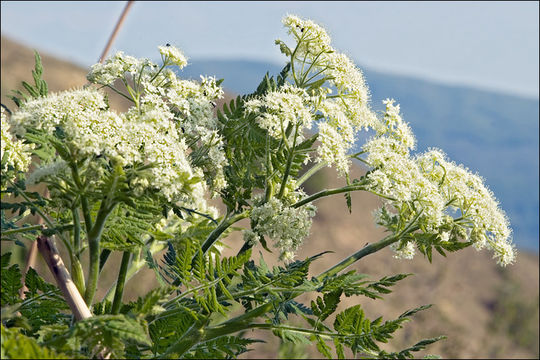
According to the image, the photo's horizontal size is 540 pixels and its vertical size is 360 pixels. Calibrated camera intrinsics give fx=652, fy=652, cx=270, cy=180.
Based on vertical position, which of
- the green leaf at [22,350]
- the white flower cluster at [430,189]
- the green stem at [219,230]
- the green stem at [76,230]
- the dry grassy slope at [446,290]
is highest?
the dry grassy slope at [446,290]

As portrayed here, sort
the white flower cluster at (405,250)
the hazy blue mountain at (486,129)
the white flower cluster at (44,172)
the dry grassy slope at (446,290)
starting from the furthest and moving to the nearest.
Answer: the hazy blue mountain at (486,129) < the dry grassy slope at (446,290) < the white flower cluster at (405,250) < the white flower cluster at (44,172)

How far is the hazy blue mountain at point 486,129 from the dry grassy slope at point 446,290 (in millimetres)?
52124

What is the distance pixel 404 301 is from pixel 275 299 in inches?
786

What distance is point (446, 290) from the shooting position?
2284cm

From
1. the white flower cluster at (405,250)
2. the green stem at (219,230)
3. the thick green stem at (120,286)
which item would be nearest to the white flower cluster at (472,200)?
the white flower cluster at (405,250)

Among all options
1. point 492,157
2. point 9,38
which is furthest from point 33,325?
point 492,157

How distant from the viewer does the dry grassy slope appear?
17.0 meters

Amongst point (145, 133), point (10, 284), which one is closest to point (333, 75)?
point (145, 133)

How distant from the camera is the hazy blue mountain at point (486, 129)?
82375 millimetres

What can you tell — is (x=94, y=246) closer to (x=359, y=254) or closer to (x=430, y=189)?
(x=359, y=254)

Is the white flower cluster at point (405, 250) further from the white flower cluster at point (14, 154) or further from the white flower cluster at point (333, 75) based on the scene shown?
the white flower cluster at point (14, 154)

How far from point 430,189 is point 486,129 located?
341 feet

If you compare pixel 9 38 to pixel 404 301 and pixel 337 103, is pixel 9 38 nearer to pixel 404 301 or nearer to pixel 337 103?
pixel 404 301

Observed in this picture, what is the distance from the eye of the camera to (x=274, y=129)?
6.61 feet
